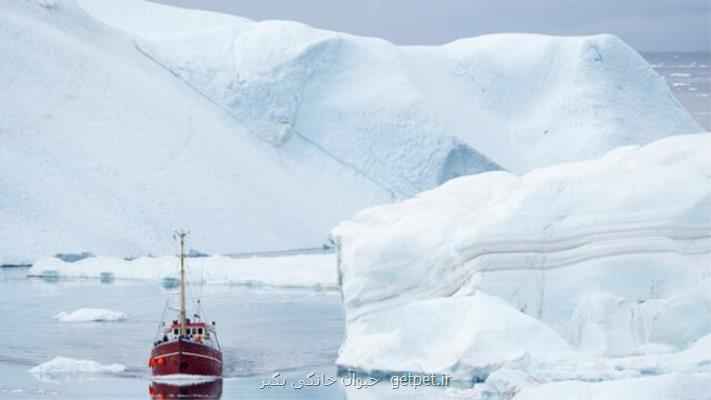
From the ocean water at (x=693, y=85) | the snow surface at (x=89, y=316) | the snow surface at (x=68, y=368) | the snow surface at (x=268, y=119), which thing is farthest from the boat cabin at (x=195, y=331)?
the ocean water at (x=693, y=85)

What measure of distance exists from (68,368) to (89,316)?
5900mm

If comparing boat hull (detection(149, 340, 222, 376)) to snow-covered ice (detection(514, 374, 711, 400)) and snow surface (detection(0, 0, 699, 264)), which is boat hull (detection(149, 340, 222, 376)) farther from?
snow surface (detection(0, 0, 699, 264))

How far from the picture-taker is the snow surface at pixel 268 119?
38.4 m

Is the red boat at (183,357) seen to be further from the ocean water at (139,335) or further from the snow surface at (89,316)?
the snow surface at (89,316)

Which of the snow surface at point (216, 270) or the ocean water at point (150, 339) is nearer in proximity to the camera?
the ocean water at point (150, 339)

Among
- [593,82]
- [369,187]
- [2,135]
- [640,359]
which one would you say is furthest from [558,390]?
[593,82]

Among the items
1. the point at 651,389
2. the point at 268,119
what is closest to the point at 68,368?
the point at 651,389

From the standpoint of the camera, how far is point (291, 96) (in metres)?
45.1

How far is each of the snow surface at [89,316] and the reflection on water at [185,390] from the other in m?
6.55

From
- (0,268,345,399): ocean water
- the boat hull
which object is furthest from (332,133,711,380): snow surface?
the boat hull

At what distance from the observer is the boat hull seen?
58.8 ft

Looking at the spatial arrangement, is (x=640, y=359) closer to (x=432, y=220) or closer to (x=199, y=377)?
(x=432, y=220)

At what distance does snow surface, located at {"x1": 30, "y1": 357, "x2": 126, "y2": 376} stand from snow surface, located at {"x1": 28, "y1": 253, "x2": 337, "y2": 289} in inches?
483

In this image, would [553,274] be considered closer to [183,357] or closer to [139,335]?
[183,357]
